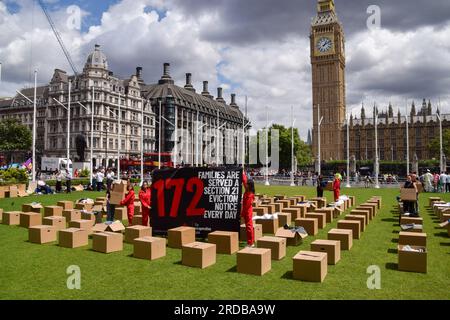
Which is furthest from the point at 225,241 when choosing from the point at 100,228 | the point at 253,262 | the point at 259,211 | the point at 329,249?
the point at 259,211

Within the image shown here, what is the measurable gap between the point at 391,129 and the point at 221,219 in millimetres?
126491

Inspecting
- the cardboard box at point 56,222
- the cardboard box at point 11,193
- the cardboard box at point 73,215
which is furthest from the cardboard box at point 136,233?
the cardboard box at point 11,193

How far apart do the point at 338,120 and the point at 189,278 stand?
116 metres

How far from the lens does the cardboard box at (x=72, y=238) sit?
36.2 ft

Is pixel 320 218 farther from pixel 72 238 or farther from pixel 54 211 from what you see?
pixel 54 211

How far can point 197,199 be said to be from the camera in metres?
12.7

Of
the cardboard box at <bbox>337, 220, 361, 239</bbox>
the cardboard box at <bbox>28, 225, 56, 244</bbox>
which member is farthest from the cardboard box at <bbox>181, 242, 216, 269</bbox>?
the cardboard box at <bbox>337, 220, 361, 239</bbox>

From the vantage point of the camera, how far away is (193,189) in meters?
12.8

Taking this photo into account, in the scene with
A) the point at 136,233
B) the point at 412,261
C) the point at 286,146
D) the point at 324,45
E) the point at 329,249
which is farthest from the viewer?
the point at 324,45

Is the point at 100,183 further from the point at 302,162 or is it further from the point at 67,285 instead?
the point at 302,162

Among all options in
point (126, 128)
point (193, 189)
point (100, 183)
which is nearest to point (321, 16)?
Answer: point (126, 128)

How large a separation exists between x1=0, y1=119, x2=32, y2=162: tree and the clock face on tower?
81.8m

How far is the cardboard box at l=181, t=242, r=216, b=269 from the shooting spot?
349 inches

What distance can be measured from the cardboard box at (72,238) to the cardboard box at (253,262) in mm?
5252
